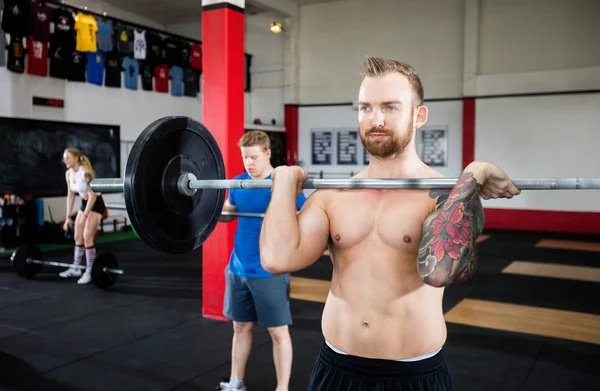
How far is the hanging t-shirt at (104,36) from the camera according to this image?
7840 mm

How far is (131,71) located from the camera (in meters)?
8.62

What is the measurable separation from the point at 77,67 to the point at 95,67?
11.4 inches

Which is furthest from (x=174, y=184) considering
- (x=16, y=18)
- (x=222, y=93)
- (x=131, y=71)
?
(x=131, y=71)

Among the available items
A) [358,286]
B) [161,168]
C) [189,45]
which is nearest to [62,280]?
[161,168]

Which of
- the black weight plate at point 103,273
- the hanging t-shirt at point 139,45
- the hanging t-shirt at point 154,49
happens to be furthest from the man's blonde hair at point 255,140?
Result: the hanging t-shirt at point 154,49

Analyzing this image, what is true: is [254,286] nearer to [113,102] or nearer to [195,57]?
[113,102]

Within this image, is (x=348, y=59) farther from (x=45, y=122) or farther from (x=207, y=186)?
(x=207, y=186)

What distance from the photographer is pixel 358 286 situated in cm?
139

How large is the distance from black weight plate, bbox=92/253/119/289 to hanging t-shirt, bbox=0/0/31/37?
3742 millimetres

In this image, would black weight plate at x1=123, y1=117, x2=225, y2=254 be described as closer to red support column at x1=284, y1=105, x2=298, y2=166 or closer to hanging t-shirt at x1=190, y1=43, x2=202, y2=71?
hanging t-shirt at x1=190, y1=43, x2=202, y2=71

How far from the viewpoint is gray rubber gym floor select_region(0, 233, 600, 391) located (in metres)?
2.91

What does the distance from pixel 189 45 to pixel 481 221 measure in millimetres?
8727

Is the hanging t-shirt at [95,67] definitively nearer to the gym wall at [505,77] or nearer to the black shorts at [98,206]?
the black shorts at [98,206]

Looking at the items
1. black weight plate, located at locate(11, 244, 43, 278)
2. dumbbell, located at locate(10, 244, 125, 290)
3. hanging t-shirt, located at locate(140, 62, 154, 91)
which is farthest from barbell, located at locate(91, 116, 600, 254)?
hanging t-shirt, located at locate(140, 62, 154, 91)
